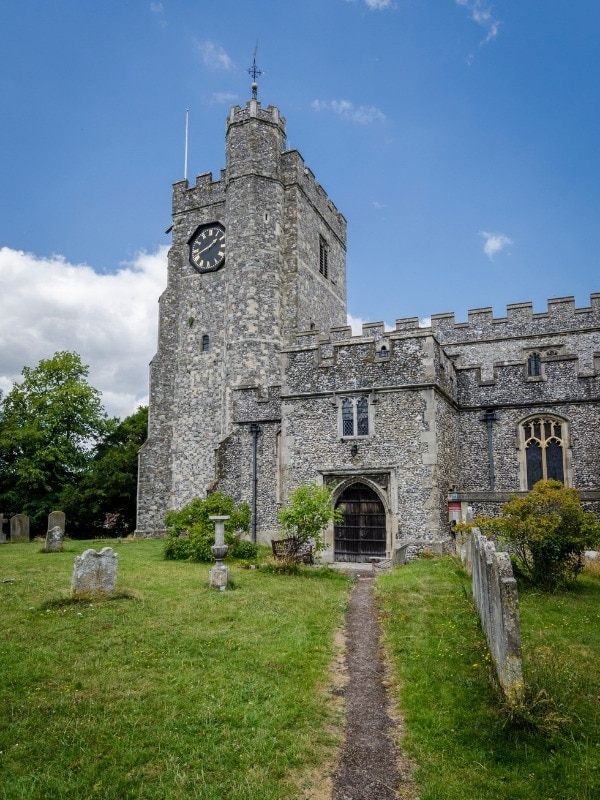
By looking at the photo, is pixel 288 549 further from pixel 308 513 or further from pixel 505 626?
pixel 505 626

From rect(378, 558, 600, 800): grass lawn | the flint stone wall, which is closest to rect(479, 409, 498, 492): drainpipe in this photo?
rect(378, 558, 600, 800): grass lawn

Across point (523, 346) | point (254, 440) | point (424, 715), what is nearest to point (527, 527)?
point (424, 715)

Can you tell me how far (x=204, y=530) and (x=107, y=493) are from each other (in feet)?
47.9

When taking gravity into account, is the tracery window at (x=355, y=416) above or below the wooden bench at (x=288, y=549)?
above

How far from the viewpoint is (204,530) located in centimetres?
1736

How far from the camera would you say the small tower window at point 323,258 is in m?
29.7

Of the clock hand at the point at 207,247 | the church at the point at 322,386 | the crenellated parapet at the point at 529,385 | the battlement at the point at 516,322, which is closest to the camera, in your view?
the church at the point at 322,386

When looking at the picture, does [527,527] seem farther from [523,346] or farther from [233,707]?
[523,346]

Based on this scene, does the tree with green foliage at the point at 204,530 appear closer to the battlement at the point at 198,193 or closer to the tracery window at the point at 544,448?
the tracery window at the point at 544,448

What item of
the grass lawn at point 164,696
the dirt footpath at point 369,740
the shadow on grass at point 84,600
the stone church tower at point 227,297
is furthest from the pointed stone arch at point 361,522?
the dirt footpath at point 369,740

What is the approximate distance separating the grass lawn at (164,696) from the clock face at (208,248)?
63.4 ft

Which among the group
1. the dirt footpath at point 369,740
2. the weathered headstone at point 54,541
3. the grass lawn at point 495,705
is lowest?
the dirt footpath at point 369,740

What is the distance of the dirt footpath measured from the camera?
461 centimetres

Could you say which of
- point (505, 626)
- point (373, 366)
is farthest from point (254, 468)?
point (505, 626)
